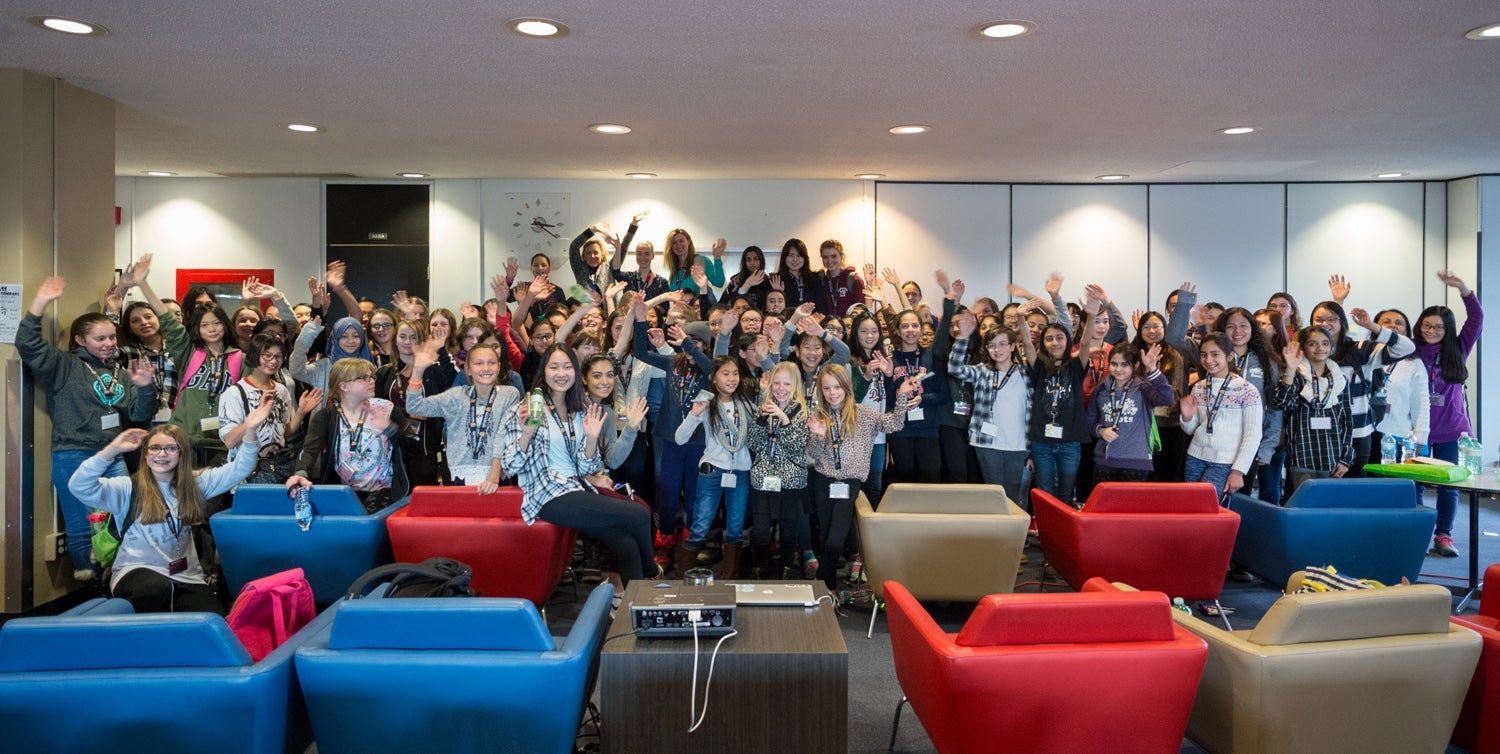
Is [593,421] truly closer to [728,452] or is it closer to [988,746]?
[728,452]

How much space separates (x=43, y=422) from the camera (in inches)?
205

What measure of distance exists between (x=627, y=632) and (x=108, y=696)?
1.35 m

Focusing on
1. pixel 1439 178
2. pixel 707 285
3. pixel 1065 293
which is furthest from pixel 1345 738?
pixel 1439 178

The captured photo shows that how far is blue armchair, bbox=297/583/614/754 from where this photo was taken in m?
2.45

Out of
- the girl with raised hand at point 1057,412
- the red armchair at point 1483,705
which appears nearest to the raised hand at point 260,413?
the girl with raised hand at point 1057,412

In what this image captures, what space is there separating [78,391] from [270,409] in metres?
1.19

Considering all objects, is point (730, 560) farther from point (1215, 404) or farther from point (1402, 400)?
point (1402, 400)

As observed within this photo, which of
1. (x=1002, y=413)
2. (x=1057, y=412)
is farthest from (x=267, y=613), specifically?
(x=1057, y=412)

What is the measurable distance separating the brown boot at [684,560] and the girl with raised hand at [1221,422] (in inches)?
121

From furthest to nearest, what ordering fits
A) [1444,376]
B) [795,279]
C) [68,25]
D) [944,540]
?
[795,279] → [1444,376] → [944,540] → [68,25]

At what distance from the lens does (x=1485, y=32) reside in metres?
4.36

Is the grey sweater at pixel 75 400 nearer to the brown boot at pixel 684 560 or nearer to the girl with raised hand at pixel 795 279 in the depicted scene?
the brown boot at pixel 684 560

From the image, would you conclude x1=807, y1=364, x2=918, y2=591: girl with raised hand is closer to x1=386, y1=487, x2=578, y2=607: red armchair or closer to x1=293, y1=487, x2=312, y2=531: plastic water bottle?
x1=386, y1=487, x2=578, y2=607: red armchair

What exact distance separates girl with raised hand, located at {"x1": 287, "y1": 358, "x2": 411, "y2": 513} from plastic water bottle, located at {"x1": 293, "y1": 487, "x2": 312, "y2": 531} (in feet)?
1.78
